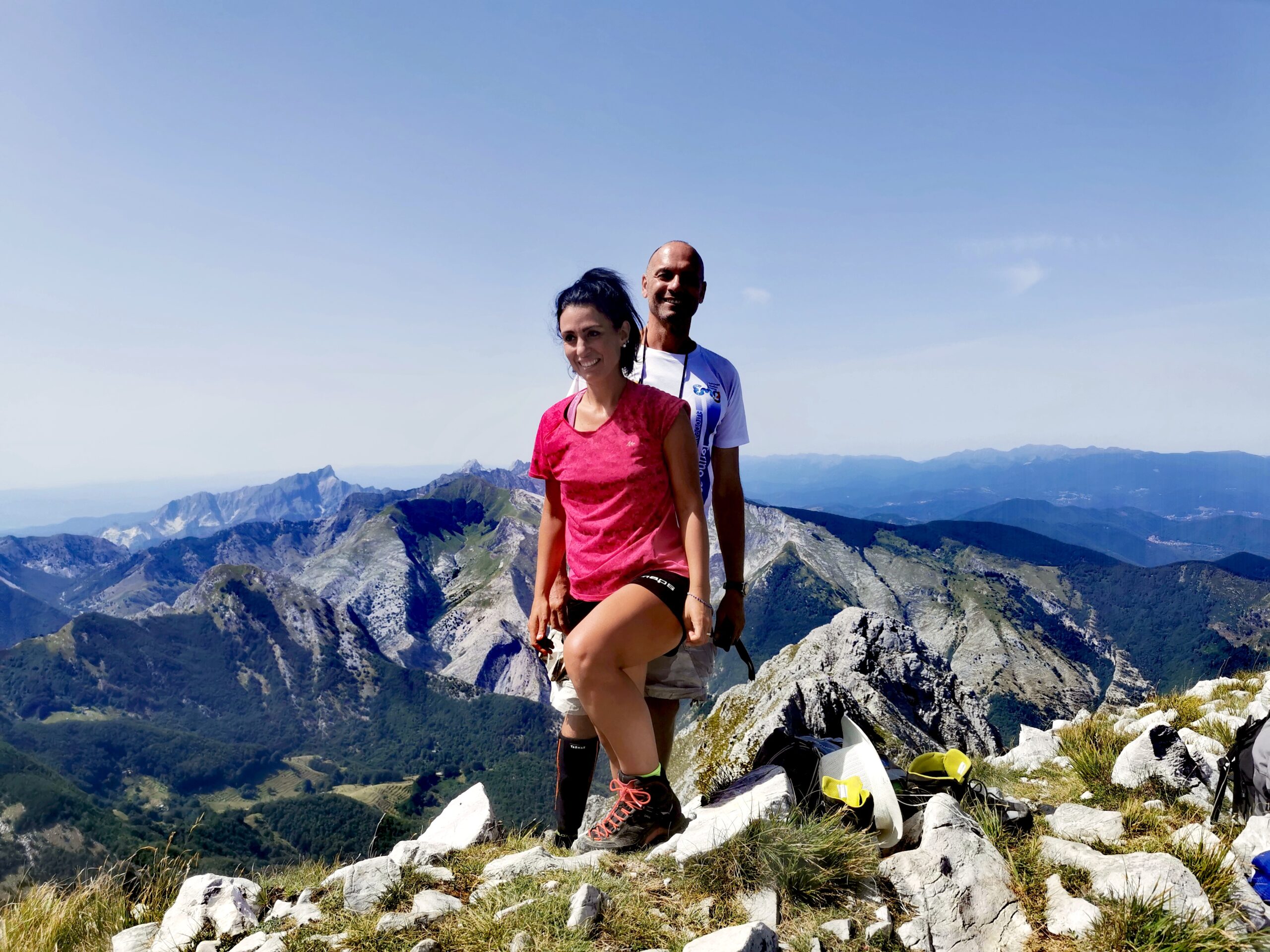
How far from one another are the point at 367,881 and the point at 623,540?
3.11 m

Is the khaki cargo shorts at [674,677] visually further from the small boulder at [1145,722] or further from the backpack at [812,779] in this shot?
the small boulder at [1145,722]

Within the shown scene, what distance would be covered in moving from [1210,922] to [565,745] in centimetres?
437

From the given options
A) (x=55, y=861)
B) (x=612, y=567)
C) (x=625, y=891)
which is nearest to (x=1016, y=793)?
(x=625, y=891)

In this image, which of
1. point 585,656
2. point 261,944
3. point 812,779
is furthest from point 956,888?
point 261,944

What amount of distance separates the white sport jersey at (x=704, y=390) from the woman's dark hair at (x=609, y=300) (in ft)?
0.86

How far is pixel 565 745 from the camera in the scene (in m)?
5.71

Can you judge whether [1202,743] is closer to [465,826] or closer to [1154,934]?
[1154,934]

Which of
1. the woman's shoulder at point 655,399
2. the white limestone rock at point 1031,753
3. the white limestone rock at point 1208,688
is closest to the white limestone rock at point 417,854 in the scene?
the woman's shoulder at point 655,399

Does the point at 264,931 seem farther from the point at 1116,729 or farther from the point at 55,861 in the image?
the point at 55,861

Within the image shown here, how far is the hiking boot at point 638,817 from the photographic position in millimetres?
5059

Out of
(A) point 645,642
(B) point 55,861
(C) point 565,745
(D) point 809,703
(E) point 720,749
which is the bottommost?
(B) point 55,861

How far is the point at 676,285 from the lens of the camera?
5.60 metres

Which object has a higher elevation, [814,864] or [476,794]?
[814,864]

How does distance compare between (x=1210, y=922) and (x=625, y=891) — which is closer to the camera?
(x=1210, y=922)
